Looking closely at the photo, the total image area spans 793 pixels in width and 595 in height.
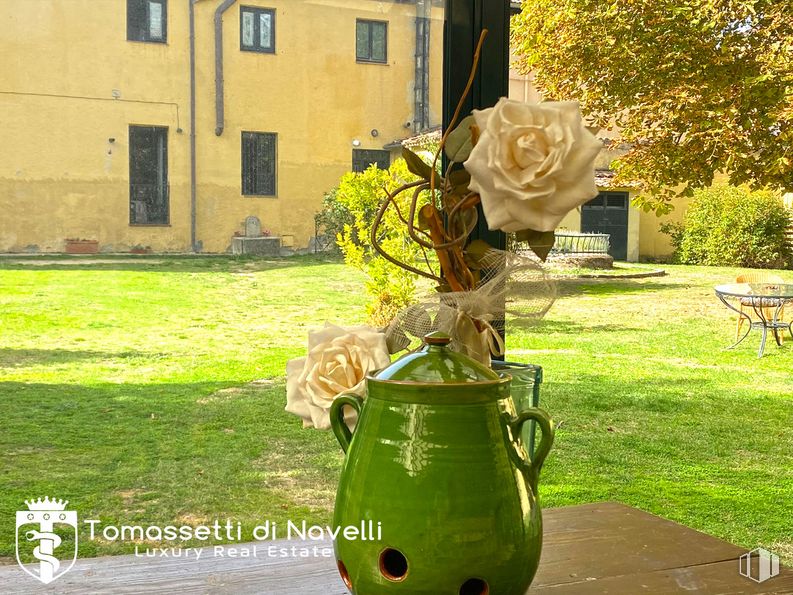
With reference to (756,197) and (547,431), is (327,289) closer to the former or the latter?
(756,197)

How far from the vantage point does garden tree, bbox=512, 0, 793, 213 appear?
3.63 metres

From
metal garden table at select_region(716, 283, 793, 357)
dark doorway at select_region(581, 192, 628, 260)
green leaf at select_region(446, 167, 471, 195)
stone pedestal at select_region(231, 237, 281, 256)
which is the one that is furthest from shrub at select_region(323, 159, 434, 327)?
dark doorway at select_region(581, 192, 628, 260)

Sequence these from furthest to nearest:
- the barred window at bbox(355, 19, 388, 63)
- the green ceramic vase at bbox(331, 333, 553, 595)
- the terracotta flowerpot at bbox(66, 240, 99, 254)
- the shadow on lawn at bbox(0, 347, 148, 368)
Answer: the shadow on lawn at bbox(0, 347, 148, 368) → the barred window at bbox(355, 19, 388, 63) → the terracotta flowerpot at bbox(66, 240, 99, 254) → the green ceramic vase at bbox(331, 333, 553, 595)

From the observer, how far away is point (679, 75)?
3875 mm

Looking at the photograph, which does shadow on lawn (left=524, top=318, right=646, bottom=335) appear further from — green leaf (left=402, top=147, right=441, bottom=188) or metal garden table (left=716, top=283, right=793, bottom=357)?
green leaf (left=402, top=147, right=441, bottom=188)

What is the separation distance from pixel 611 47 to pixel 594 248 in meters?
2.78

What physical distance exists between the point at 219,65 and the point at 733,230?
373 centimetres

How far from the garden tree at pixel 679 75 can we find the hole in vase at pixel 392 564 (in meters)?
3.19

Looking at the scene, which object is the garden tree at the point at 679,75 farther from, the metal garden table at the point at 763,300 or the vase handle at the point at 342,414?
the vase handle at the point at 342,414

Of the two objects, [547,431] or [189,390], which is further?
[189,390]

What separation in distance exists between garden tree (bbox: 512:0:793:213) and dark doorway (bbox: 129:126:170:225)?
142 centimetres

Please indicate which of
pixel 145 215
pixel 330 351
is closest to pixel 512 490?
pixel 330 351

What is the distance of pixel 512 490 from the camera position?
610mm

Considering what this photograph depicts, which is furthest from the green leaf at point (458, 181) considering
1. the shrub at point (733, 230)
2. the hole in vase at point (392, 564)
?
the shrub at point (733, 230)
